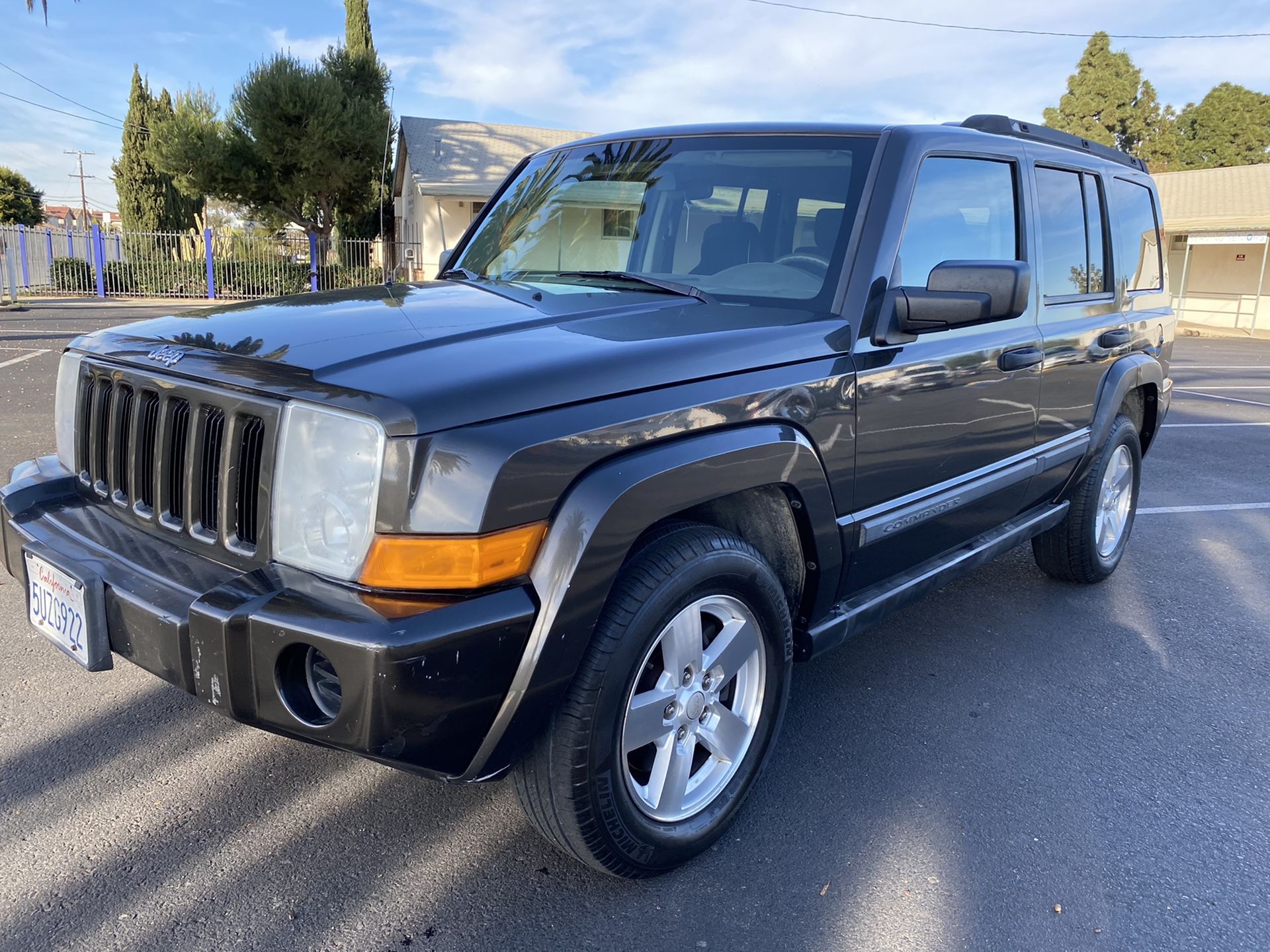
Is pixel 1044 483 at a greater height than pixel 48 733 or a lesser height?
greater

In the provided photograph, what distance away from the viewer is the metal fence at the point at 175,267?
950 inches

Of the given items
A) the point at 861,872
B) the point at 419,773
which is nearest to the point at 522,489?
the point at 419,773

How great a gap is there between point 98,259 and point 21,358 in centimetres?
1500

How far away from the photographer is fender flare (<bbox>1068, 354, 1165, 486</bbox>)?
4070 millimetres

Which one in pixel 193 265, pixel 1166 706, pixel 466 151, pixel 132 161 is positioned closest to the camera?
pixel 1166 706

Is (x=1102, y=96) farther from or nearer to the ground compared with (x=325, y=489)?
farther from the ground

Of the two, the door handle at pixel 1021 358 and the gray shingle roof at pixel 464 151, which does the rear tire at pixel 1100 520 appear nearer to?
the door handle at pixel 1021 358

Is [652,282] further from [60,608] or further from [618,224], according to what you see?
[60,608]

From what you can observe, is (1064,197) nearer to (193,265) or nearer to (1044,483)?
(1044,483)

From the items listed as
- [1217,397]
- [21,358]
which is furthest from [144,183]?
[1217,397]

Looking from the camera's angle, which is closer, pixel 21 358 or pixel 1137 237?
pixel 1137 237

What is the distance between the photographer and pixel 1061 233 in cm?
373

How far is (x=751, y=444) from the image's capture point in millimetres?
2260

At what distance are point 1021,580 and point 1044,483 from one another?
110 cm
